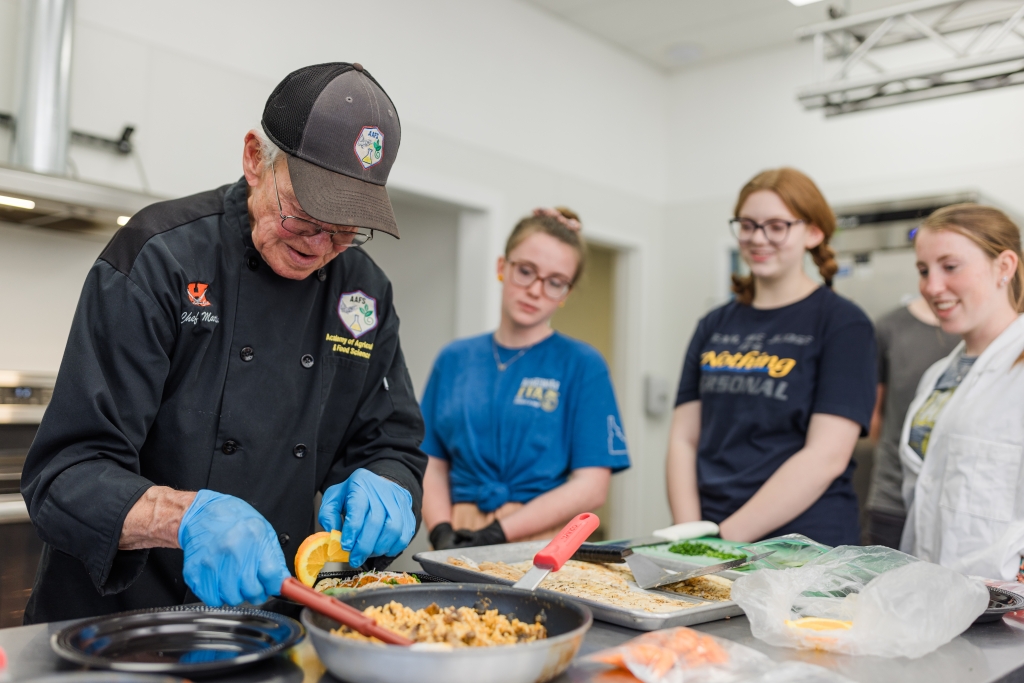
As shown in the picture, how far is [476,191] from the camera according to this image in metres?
3.71

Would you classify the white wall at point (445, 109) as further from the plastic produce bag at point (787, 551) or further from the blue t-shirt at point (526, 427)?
the plastic produce bag at point (787, 551)

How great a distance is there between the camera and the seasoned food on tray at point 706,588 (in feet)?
4.23

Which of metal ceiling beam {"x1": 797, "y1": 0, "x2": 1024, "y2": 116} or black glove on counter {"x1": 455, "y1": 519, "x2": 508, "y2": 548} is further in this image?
metal ceiling beam {"x1": 797, "y1": 0, "x2": 1024, "y2": 116}

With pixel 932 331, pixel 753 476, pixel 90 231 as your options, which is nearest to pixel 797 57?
pixel 932 331

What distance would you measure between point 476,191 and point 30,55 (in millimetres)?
1846

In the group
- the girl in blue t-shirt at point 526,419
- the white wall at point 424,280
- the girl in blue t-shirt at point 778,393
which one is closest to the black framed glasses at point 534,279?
the girl in blue t-shirt at point 526,419

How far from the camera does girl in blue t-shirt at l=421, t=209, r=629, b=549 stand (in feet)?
6.81

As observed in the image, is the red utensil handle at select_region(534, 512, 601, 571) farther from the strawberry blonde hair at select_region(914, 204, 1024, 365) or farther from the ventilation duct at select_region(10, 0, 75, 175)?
the ventilation duct at select_region(10, 0, 75, 175)

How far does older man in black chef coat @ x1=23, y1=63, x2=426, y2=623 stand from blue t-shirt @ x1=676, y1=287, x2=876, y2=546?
0.91 meters

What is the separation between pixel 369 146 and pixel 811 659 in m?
0.96

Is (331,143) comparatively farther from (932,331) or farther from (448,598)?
(932,331)

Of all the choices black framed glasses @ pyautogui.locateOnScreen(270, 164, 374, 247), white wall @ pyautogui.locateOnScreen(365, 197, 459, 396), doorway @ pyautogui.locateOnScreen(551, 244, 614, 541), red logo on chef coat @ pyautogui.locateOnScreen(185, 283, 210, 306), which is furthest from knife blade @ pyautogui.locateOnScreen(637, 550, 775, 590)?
doorway @ pyautogui.locateOnScreen(551, 244, 614, 541)

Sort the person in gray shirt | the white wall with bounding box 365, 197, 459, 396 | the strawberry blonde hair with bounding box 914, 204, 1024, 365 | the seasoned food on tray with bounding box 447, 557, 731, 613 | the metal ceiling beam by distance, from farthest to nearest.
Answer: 1. the white wall with bounding box 365, 197, 459, 396
2. the metal ceiling beam
3. the person in gray shirt
4. the strawberry blonde hair with bounding box 914, 204, 1024, 365
5. the seasoned food on tray with bounding box 447, 557, 731, 613

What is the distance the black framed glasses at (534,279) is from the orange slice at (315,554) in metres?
1.11
